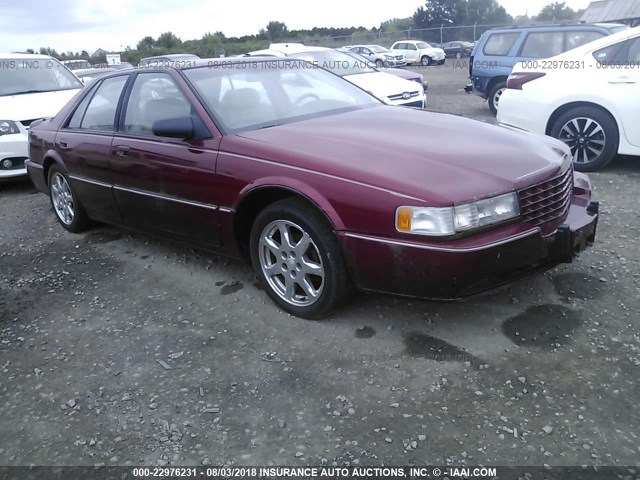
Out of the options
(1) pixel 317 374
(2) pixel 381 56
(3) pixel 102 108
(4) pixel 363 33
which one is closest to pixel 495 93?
(3) pixel 102 108

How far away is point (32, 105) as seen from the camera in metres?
7.38

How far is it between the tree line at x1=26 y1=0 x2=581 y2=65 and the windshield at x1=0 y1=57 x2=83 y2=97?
1034 inches

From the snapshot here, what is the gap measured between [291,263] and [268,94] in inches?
52.7

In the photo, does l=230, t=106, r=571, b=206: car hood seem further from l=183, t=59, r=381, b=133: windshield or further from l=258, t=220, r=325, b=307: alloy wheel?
l=258, t=220, r=325, b=307: alloy wheel

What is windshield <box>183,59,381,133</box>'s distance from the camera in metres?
3.75

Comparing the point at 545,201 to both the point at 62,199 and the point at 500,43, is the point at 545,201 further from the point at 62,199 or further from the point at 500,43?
the point at 500,43

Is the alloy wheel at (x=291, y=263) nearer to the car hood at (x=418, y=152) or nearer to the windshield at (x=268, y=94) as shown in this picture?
the car hood at (x=418, y=152)

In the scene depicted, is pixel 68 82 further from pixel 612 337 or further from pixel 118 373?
pixel 612 337

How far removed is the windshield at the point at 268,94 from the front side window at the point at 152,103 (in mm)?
152

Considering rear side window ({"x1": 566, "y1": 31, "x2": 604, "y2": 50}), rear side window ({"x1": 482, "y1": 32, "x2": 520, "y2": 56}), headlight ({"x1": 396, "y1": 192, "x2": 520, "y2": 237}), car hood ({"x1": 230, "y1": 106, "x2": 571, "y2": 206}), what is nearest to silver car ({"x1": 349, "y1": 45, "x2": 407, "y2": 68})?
rear side window ({"x1": 482, "y1": 32, "x2": 520, "y2": 56})

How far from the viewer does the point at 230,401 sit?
2.73 metres

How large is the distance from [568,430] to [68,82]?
327 inches

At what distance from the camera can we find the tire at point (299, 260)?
10.2ft

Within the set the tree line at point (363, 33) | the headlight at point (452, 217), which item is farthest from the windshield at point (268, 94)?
the tree line at point (363, 33)
